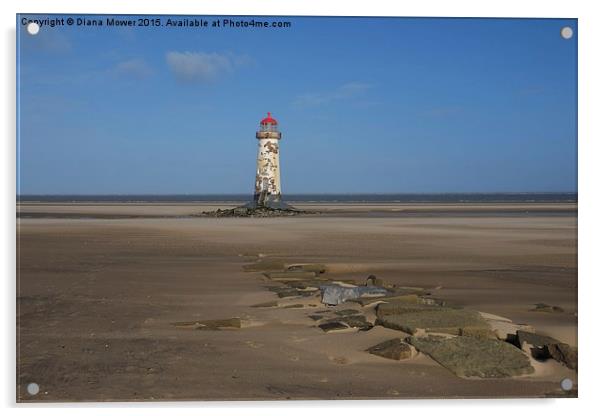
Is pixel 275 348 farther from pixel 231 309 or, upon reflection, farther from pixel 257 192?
pixel 257 192

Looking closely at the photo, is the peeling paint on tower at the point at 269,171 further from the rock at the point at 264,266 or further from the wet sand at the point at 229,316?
the rock at the point at 264,266

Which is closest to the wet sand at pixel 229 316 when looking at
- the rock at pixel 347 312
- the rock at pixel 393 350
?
the rock at pixel 393 350

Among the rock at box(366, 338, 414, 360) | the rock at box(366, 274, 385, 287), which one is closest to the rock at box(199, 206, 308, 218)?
the rock at box(366, 274, 385, 287)

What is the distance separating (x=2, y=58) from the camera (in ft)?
15.4

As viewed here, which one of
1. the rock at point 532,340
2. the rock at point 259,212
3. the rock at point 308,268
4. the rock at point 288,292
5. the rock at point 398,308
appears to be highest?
the rock at point 259,212

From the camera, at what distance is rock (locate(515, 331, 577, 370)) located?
4.71 metres

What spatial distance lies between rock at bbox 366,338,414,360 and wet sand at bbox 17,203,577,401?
0.06 meters

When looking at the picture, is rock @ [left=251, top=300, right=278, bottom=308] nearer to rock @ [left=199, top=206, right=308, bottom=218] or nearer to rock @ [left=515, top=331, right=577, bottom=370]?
rock @ [left=515, top=331, right=577, bottom=370]

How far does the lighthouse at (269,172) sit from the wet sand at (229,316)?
11.6m

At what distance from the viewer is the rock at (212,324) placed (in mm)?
5617

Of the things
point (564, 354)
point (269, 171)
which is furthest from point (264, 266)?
point (269, 171)

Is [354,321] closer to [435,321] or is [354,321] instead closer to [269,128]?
[435,321]

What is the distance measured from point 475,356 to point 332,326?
1.34 meters
